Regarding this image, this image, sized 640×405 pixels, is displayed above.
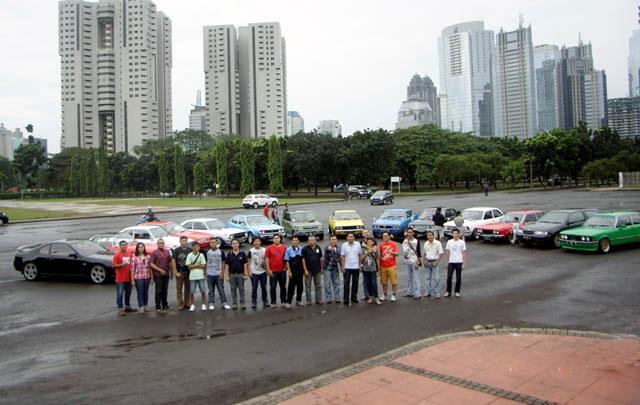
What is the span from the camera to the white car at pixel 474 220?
21.3 metres

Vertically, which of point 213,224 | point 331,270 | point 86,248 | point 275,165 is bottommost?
point 331,270

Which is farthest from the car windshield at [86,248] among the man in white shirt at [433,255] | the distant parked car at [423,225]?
the distant parked car at [423,225]

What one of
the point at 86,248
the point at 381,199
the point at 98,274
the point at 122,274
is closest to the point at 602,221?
the point at 122,274

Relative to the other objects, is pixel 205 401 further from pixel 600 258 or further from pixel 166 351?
pixel 600 258

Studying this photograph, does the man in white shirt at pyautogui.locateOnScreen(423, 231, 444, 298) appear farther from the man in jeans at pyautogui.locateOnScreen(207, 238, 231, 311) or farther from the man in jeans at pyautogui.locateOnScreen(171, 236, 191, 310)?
the man in jeans at pyautogui.locateOnScreen(171, 236, 191, 310)

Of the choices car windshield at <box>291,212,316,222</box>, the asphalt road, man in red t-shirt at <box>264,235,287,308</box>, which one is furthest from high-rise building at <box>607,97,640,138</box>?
man in red t-shirt at <box>264,235,287,308</box>

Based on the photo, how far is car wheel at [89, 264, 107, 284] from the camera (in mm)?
13938

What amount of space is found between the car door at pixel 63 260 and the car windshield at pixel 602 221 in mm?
17674

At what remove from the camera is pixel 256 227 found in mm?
22359

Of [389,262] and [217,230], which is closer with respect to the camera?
[389,262]

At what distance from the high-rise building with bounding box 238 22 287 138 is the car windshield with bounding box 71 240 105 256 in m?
167

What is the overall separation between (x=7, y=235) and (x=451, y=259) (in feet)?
91.8

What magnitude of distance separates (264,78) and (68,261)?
174920 mm

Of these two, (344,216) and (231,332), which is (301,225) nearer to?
(344,216)
